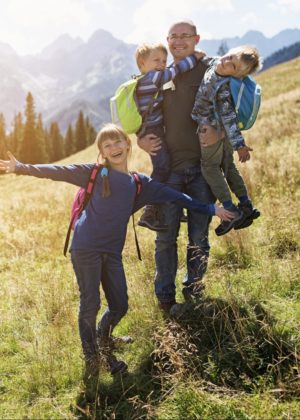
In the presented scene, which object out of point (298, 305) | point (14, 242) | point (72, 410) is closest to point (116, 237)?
point (72, 410)

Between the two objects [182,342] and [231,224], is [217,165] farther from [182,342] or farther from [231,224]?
[182,342]

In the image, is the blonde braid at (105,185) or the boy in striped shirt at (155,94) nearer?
the blonde braid at (105,185)

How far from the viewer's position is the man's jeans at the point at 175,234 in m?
4.89

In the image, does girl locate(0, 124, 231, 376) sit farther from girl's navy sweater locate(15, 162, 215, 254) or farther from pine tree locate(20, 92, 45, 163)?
pine tree locate(20, 92, 45, 163)

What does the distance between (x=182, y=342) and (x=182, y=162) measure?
186 cm

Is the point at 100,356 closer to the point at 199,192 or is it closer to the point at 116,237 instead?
the point at 116,237

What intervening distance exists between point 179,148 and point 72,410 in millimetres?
2661

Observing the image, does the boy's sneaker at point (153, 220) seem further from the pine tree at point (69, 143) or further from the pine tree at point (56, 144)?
the pine tree at point (69, 143)

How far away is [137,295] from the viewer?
529 cm

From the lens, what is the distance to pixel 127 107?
4715mm

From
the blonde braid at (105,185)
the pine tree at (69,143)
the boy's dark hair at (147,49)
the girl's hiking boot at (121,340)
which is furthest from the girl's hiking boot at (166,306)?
the pine tree at (69,143)

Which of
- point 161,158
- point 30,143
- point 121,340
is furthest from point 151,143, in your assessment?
point 30,143

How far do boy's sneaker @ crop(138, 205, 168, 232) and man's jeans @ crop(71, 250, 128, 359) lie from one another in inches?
30.1

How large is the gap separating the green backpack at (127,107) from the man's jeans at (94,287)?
4.57 feet
